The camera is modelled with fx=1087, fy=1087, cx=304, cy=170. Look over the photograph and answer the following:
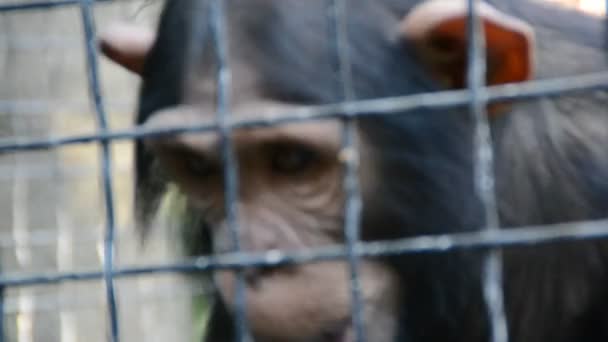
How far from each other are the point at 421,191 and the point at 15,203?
7.69ft

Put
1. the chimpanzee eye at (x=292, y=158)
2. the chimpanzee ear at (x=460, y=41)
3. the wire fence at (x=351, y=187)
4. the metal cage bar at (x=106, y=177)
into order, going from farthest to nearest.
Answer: the chimpanzee eye at (x=292, y=158)
the chimpanzee ear at (x=460, y=41)
the metal cage bar at (x=106, y=177)
the wire fence at (x=351, y=187)

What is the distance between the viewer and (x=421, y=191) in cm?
163

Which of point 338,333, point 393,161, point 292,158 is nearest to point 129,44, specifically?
point 292,158

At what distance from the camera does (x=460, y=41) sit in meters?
1.53

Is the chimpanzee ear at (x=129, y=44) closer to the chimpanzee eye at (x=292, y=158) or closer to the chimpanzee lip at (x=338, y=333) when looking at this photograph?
the chimpanzee eye at (x=292, y=158)

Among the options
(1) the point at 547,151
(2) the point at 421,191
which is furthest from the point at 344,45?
(1) the point at 547,151

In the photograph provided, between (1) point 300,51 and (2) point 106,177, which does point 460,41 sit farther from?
(2) point 106,177

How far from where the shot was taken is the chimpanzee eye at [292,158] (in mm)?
1608

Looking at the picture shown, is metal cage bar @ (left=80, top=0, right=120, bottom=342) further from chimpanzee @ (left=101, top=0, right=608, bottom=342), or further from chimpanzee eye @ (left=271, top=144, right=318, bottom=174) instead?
chimpanzee eye @ (left=271, top=144, right=318, bottom=174)

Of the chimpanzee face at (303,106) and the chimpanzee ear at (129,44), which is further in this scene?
the chimpanzee ear at (129,44)

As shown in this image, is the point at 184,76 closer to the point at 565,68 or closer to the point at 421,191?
the point at 421,191

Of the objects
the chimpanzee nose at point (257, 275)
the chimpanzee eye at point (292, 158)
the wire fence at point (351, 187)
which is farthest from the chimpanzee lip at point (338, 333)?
the wire fence at point (351, 187)

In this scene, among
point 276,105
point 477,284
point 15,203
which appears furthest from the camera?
point 15,203

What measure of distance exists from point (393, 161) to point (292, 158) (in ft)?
0.50
